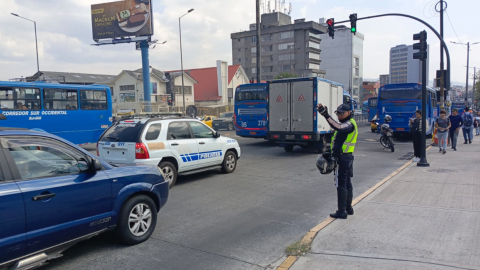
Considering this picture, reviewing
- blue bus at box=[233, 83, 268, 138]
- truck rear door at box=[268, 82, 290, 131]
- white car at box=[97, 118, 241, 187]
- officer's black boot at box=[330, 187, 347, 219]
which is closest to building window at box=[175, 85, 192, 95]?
blue bus at box=[233, 83, 268, 138]

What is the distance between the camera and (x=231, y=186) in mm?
8828

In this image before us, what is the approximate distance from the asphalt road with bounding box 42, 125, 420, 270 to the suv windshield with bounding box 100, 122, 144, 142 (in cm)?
156

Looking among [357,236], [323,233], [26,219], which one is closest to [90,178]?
[26,219]

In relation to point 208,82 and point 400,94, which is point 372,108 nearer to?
point 400,94

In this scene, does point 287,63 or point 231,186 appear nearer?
point 231,186

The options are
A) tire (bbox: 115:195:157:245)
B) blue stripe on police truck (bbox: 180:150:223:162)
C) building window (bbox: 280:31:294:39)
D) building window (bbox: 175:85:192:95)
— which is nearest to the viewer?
tire (bbox: 115:195:157:245)

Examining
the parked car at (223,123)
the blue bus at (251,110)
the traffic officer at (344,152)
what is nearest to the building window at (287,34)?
the parked car at (223,123)

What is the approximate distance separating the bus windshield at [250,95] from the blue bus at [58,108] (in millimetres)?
6456

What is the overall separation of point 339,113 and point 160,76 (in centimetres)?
5099

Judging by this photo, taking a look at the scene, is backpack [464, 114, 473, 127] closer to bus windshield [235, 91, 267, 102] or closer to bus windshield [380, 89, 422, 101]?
bus windshield [380, 89, 422, 101]

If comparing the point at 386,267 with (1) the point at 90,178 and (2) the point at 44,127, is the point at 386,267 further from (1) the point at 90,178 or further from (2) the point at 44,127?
(2) the point at 44,127

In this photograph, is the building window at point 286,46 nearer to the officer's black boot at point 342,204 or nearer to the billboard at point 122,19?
the billboard at point 122,19

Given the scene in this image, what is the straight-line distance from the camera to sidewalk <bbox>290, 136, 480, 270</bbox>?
413 centimetres

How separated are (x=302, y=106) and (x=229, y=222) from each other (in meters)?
9.00
